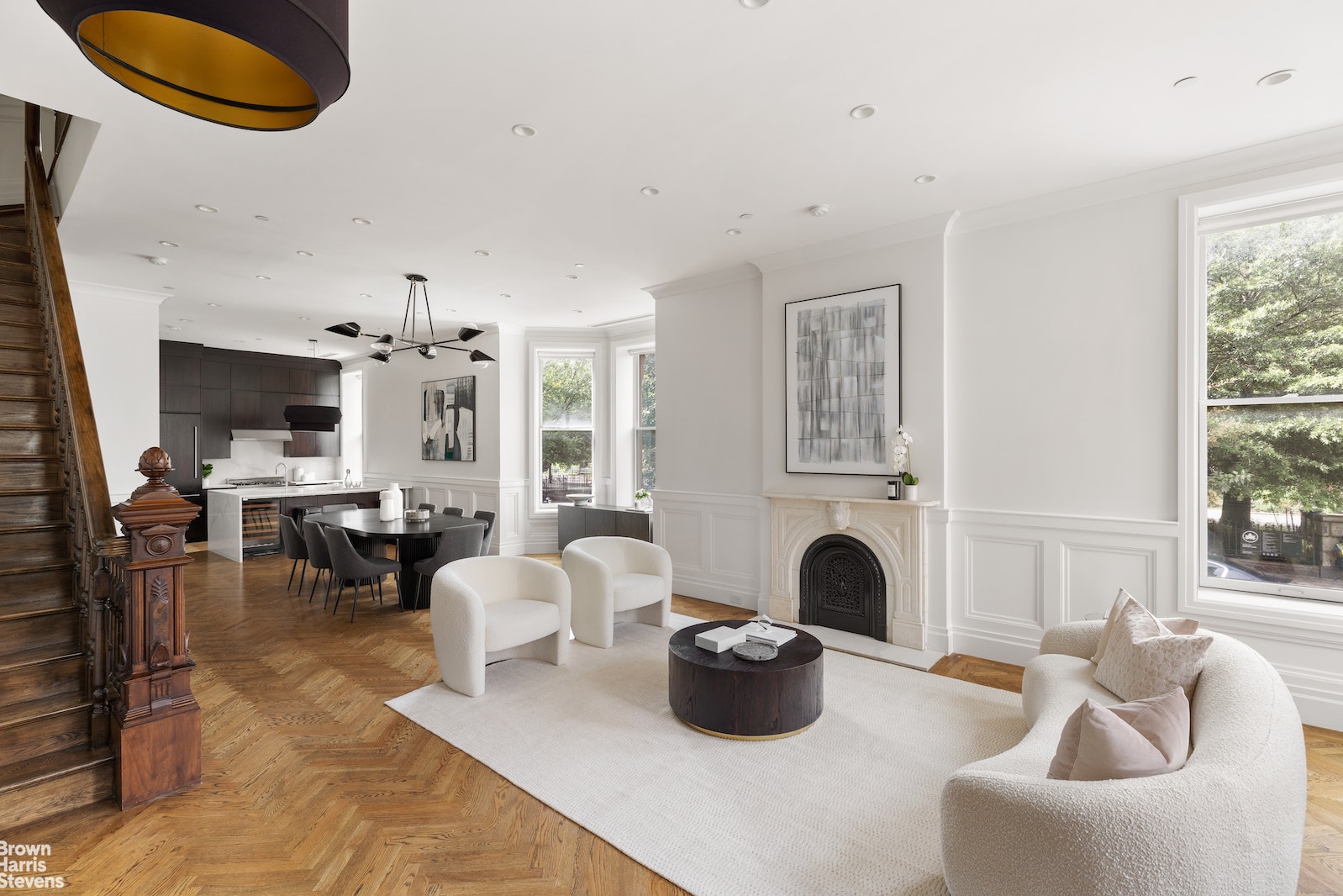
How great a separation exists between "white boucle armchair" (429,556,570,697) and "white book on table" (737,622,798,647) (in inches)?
45.8

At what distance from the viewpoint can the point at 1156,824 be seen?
136 cm

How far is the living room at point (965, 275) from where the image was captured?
100 inches

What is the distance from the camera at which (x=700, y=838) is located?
2.26m

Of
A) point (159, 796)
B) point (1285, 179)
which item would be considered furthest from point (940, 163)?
point (159, 796)

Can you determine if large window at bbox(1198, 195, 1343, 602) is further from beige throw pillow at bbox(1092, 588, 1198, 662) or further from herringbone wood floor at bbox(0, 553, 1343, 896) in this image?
beige throw pillow at bbox(1092, 588, 1198, 662)

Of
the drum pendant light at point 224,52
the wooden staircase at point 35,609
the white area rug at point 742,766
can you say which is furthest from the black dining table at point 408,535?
the drum pendant light at point 224,52

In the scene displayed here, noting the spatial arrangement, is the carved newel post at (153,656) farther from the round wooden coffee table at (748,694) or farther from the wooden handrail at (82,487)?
the round wooden coffee table at (748,694)

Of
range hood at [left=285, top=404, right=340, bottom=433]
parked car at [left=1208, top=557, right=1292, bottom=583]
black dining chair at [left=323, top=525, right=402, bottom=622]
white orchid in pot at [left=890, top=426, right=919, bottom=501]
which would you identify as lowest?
black dining chair at [left=323, top=525, right=402, bottom=622]

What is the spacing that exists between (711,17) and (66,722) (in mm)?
3586

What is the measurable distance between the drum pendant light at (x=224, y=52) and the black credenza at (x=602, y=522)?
528 centimetres

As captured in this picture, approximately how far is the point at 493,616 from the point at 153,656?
5.06 ft

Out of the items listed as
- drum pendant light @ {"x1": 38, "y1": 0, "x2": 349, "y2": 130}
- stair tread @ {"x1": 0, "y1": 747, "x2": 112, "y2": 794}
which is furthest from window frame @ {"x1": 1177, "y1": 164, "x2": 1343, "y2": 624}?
stair tread @ {"x1": 0, "y1": 747, "x2": 112, "y2": 794}

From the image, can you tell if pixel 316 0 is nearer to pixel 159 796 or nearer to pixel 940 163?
pixel 159 796

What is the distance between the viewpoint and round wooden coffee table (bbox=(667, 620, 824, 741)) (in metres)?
2.99
